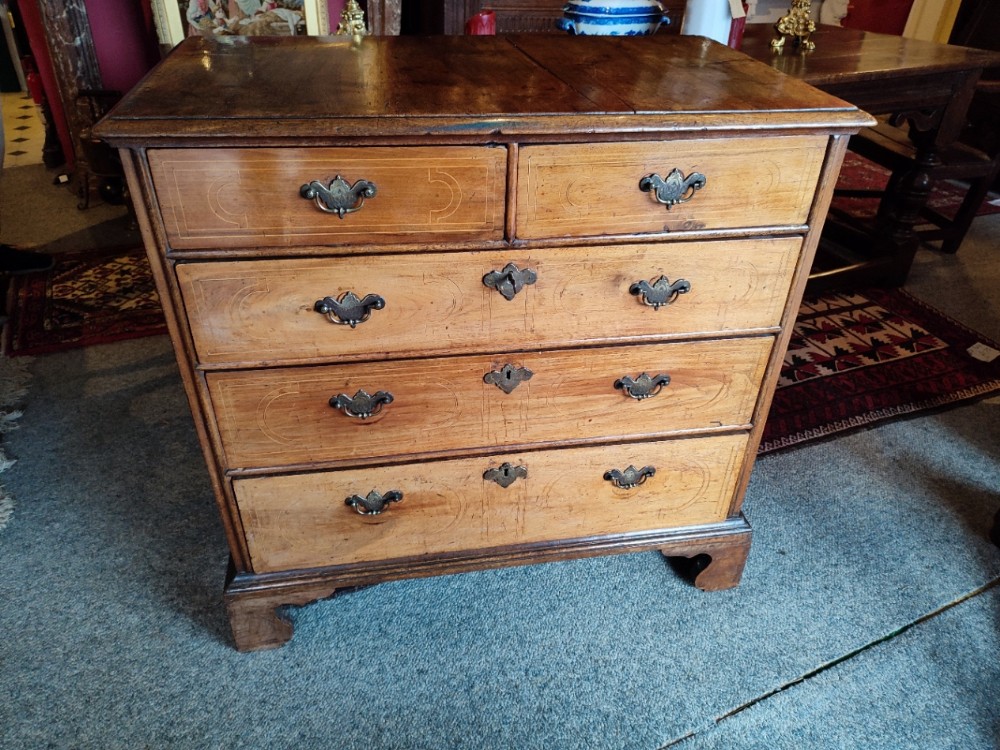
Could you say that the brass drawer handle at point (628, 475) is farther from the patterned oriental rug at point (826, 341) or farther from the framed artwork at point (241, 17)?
the framed artwork at point (241, 17)

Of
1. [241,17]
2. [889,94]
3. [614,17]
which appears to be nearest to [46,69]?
[241,17]

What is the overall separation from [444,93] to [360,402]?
0.55m

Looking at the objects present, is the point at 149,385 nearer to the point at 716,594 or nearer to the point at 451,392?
the point at 451,392

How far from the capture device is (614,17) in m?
1.71

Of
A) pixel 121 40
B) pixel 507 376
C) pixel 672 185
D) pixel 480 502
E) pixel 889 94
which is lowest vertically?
pixel 480 502

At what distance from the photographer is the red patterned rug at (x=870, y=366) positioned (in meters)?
2.32

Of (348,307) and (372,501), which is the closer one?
(348,307)

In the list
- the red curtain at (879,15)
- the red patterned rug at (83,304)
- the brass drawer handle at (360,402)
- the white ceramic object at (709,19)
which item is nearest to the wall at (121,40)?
the red patterned rug at (83,304)

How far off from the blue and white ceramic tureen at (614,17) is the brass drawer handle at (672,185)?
0.73 m

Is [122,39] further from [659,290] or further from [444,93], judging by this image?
[659,290]

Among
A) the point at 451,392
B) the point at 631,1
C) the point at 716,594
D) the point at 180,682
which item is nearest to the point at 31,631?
the point at 180,682

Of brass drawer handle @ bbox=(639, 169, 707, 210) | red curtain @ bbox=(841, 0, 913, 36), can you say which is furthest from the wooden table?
red curtain @ bbox=(841, 0, 913, 36)

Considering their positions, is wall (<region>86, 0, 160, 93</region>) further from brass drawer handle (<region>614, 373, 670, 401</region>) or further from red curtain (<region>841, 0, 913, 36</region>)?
red curtain (<region>841, 0, 913, 36</region>)

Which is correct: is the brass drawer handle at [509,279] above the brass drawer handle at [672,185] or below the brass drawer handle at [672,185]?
below
